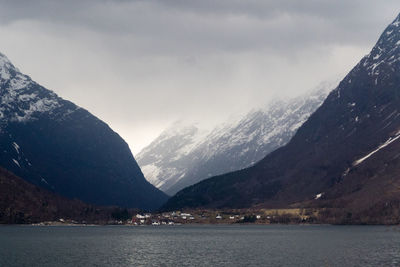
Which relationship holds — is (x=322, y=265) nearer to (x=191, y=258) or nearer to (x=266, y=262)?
(x=266, y=262)

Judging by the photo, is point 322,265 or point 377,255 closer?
point 322,265

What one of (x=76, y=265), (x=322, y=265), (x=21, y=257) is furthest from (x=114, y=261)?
(x=322, y=265)

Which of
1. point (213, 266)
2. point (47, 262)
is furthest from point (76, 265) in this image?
point (213, 266)

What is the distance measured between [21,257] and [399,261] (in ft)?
350

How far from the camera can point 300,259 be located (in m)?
190

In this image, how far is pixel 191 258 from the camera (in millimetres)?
196625

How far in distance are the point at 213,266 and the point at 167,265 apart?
498 inches

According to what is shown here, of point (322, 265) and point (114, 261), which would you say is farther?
point (114, 261)

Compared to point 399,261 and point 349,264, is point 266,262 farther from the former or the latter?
point 399,261

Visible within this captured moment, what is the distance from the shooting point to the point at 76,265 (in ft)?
573

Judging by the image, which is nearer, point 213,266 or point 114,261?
point 213,266

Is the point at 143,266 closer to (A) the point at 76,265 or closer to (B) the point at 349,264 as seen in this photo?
(A) the point at 76,265

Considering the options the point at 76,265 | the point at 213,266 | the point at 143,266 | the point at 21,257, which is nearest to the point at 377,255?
the point at 213,266

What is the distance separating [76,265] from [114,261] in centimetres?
1527
